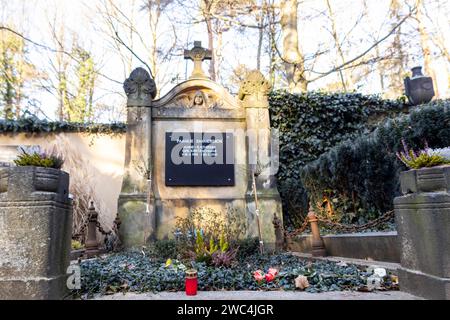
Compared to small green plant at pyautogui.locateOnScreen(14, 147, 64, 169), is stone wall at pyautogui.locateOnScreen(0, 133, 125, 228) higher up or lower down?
higher up

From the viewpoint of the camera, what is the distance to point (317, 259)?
578cm

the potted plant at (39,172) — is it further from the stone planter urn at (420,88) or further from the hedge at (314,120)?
the stone planter urn at (420,88)

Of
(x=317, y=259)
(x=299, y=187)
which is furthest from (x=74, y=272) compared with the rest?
(x=299, y=187)

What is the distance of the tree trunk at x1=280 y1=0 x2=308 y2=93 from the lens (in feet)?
40.0

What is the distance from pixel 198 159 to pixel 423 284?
570 cm

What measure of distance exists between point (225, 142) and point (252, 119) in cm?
87

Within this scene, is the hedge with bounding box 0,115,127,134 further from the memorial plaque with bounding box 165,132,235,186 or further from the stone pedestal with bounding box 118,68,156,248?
the memorial plaque with bounding box 165,132,235,186

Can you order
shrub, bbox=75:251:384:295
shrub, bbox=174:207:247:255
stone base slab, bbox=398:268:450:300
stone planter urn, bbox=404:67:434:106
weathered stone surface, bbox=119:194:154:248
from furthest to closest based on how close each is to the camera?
stone planter urn, bbox=404:67:434:106
weathered stone surface, bbox=119:194:154:248
shrub, bbox=174:207:247:255
shrub, bbox=75:251:384:295
stone base slab, bbox=398:268:450:300

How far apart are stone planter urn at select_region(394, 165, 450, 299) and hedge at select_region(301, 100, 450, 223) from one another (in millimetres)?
2838

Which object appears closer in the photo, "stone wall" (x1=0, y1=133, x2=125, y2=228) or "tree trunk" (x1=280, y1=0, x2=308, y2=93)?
"stone wall" (x1=0, y1=133, x2=125, y2=228)

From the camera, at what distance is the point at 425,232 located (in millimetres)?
3014

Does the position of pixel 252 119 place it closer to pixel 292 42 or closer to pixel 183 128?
pixel 183 128

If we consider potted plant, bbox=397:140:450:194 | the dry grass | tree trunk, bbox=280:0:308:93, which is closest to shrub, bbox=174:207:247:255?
the dry grass

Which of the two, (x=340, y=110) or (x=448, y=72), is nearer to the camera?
(x=340, y=110)
